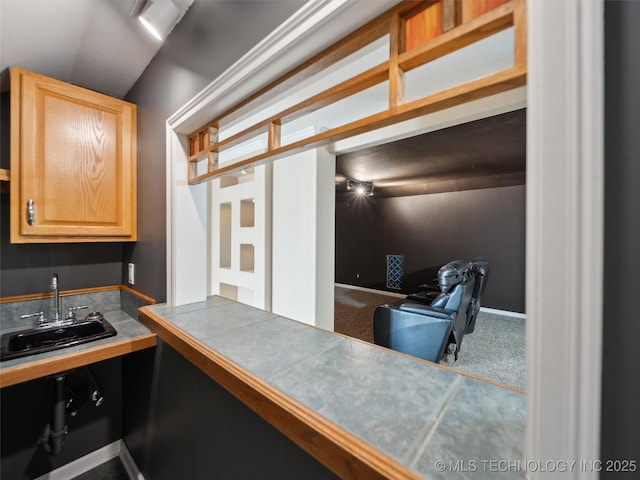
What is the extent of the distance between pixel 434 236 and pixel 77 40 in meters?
5.70

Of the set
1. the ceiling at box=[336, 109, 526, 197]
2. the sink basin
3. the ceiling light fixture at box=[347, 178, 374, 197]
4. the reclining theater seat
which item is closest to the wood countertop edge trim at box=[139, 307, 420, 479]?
the sink basin

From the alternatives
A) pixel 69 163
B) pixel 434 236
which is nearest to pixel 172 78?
pixel 69 163

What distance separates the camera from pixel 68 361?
1.11 meters

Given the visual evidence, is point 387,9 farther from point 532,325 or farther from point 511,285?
point 511,285

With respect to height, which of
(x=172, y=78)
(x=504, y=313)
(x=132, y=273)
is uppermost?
(x=172, y=78)

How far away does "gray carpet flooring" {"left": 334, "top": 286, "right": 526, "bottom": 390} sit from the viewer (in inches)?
101

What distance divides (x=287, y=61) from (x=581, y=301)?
2.86ft

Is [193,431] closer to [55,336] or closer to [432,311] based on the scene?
[55,336]

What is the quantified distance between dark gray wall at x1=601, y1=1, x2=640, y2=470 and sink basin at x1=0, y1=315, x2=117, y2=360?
1.80 meters

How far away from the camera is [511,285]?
4535 mm

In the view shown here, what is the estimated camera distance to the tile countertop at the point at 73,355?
1.02m

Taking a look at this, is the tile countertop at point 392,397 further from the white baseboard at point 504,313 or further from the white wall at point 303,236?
the white baseboard at point 504,313

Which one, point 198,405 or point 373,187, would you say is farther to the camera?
point 373,187

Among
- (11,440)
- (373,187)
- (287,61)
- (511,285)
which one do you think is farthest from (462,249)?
(11,440)
